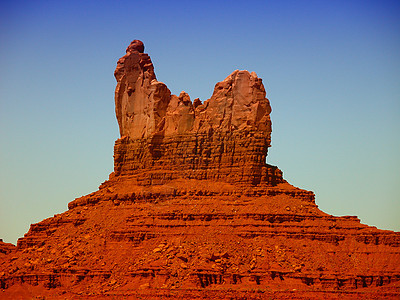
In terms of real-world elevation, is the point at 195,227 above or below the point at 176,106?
below

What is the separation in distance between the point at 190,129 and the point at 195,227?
48.0 ft

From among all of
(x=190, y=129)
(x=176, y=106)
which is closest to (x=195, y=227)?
(x=190, y=129)

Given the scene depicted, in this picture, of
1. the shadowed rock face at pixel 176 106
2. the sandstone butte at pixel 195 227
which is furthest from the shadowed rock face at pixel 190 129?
the sandstone butte at pixel 195 227

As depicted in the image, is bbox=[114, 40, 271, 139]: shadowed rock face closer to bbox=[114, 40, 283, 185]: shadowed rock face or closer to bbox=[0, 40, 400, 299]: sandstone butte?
bbox=[114, 40, 283, 185]: shadowed rock face

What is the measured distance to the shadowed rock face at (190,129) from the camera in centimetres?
13888

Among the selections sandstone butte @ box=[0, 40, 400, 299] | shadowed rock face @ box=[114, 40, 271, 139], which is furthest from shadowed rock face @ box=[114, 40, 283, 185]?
sandstone butte @ box=[0, 40, 400, 299]

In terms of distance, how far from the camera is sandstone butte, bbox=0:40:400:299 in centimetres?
12531

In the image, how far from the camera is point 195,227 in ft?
435

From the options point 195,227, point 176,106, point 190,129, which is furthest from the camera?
point 176,106

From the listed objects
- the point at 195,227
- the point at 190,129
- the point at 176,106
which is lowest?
the point at 195,227

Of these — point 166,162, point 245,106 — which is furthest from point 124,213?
point 245,106

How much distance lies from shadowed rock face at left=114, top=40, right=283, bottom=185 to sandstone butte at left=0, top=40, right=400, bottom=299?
0.11 meters

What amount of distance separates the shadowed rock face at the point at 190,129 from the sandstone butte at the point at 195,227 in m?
0.11

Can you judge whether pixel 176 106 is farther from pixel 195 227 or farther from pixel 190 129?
pixel 195 227
